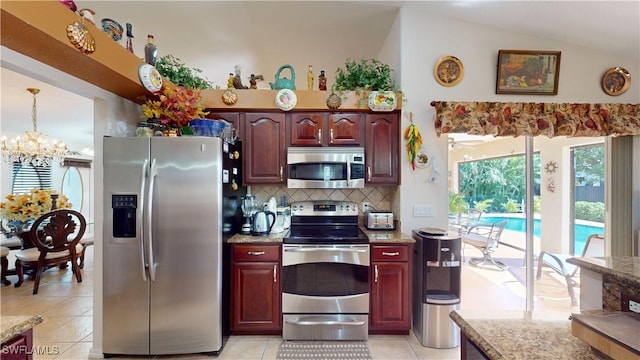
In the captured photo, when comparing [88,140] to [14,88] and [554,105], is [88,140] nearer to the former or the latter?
[14,88]

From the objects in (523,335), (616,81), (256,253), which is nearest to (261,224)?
(256,253)

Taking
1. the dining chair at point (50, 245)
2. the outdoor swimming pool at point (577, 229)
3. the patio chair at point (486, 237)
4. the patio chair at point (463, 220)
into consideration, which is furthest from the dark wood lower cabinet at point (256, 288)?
the dining chair at point (50, 245)

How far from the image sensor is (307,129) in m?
2.84

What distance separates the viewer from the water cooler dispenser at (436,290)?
237cm

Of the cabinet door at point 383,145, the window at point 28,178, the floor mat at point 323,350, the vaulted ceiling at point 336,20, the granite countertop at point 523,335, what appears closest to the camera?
the granite countertop at point 523,335

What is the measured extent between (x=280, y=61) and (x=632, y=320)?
3659 millimetres

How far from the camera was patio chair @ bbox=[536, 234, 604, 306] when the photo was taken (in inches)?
115

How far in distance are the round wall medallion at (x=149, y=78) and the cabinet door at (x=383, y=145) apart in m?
1.92

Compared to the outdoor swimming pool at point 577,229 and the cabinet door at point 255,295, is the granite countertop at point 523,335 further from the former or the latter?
the outdoor swimming pool at point 577,229

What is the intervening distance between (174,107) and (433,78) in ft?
8.05

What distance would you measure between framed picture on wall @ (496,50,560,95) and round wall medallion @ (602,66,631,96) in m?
0.53

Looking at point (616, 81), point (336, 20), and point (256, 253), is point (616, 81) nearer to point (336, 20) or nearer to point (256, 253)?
point (336, 20)

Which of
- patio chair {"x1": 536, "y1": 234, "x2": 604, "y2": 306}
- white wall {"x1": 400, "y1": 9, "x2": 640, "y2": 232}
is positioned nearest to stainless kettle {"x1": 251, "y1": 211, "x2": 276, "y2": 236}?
white wall {"x1": 400, "y1": 9, "x2": 640, "y2": 232}

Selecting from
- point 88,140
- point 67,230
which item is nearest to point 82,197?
point 88,140
